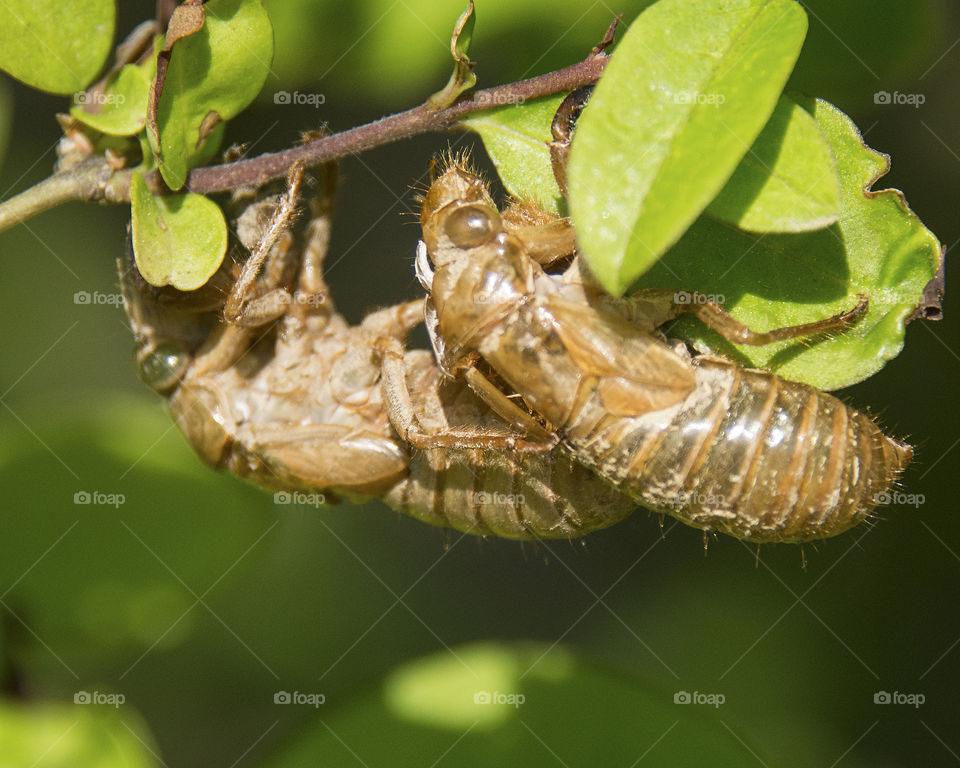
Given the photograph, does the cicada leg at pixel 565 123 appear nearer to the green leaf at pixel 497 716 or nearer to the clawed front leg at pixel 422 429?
the clawed front leg at pixel 422 429

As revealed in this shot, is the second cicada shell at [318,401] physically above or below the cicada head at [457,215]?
below

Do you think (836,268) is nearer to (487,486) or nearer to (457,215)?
(457,215)

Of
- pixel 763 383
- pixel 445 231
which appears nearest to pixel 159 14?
pixel 445 231

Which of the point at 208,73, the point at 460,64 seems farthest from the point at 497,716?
the point at 208,73

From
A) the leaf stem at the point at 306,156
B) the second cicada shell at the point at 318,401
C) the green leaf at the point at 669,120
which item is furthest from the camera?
the second cicada shell at the point at 318,401

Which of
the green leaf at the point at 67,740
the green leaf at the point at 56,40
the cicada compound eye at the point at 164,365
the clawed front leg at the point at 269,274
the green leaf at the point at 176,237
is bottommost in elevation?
the green leaf at the point at 67,740

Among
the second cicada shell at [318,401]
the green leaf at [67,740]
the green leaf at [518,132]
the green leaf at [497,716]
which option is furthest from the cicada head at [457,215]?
the green leaf at [67,740]

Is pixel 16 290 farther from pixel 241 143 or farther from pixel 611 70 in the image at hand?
pixel 611 70

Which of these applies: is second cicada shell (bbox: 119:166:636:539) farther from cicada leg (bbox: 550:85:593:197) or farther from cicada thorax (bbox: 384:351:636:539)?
cicada leg (bbox: 550:85:593:197)
